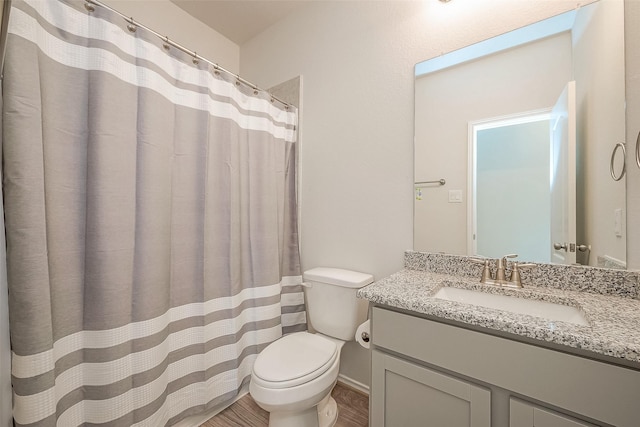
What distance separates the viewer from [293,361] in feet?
3.97

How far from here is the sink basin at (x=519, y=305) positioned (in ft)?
2.93

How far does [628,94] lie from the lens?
3.15ft

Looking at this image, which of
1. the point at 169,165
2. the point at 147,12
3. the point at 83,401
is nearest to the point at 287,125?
the point at 169,165

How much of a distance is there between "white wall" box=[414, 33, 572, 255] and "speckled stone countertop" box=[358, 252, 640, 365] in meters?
0.17

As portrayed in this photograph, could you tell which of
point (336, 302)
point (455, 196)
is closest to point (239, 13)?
point (455, 196)

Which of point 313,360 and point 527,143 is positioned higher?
point 527,143

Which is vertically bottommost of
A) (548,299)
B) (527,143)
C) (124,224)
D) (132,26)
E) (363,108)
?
(548,299)

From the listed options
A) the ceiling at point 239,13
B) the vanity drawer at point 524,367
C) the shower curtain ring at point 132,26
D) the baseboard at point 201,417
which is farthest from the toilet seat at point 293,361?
the ceiling at point 239,13

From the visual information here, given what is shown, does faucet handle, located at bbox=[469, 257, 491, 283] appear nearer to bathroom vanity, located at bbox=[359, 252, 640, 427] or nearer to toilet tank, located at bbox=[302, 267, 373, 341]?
bathroom vanity, located at bbox=[359, 252, 640, 427]

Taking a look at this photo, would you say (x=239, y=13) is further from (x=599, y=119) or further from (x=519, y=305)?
(x=519, y=305)

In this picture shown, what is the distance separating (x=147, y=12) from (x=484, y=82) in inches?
81.7

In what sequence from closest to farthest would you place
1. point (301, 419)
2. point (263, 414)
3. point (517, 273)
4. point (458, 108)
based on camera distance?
point (517, 273), point (301, 419), point (458, 108), point (263, 414)

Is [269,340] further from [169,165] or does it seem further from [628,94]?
[628,94]

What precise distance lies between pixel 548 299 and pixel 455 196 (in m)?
0.58
